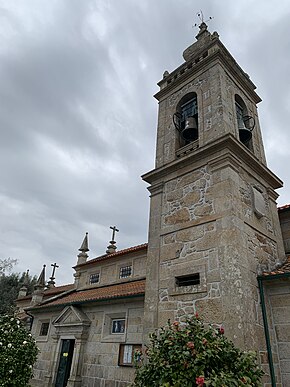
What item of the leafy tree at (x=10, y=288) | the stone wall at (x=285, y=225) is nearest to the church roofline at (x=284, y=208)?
the stone wall at (x=285, y=225)

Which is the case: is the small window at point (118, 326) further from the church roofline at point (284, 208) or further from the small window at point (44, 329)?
the church roofline at point (284, 208)

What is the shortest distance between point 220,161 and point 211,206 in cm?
129

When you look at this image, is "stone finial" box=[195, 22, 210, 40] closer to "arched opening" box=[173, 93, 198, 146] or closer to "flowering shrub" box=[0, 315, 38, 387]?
"arched opening" box=[173, 93, 198, 146]

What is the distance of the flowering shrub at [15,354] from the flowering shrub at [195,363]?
6139mm

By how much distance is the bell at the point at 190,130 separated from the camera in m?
9.44

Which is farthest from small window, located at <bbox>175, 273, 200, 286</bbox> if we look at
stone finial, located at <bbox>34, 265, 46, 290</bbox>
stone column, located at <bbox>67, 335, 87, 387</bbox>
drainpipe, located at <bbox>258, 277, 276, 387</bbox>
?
stone finial, located at <bbox>34, 265, 46, 290</bbox>

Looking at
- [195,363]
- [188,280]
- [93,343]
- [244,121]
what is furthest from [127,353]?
[244,121]

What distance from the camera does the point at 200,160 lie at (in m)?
8.23

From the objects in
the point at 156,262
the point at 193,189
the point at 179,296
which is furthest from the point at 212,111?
the point at 179,296

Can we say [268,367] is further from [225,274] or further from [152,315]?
[152,315]

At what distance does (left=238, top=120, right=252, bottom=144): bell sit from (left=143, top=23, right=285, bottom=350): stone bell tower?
0.11 feet

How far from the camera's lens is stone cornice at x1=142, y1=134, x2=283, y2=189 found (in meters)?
7.68

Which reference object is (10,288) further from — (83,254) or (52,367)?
(52,367)

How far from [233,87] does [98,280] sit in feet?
39.6
